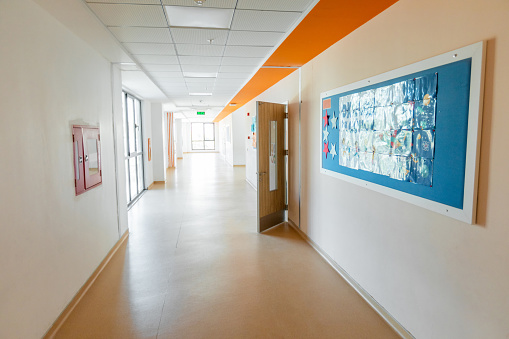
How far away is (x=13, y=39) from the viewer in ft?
7.54

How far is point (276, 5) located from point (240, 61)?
7.65 ft

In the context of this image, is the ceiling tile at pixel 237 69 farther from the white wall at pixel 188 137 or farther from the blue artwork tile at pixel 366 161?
the white wall at pixel 188 137

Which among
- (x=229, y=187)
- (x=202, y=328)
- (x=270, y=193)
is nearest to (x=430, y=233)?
(x=202, y=328)

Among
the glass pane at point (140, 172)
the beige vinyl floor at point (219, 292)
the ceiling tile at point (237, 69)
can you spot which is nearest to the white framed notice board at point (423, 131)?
the beige vinyl floor at point (219, 292)

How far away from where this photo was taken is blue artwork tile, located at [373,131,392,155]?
271 centimetres

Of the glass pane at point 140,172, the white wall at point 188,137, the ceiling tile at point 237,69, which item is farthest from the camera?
the white wall at point 188,137

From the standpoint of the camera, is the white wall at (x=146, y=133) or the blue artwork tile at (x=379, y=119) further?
the white wall at (x=146, y=133)

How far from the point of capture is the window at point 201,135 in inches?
1129

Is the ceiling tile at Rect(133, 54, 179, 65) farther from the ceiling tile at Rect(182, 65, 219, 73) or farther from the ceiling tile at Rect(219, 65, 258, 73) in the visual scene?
the ceiling tile at Rect(219, 65, 258, 73)

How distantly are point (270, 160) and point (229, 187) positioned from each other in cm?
454

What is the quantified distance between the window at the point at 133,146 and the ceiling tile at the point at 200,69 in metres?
2.98

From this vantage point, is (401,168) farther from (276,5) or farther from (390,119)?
(276,5)

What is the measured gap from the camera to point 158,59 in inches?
196

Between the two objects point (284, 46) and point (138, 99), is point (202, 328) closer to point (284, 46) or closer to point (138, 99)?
point (284, 46)
